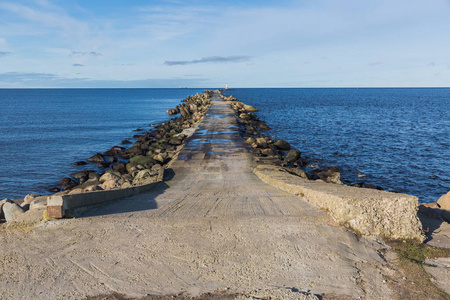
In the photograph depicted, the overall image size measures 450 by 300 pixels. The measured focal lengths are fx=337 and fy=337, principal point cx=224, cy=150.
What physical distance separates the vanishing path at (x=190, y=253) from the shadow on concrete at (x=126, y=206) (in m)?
0.05

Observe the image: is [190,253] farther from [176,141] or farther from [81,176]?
[176,141]

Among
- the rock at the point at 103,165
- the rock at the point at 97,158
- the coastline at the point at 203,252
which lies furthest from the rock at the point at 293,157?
the rock at the point at 97,158

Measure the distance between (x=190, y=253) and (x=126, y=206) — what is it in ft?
11.0

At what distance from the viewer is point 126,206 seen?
8.52 meters

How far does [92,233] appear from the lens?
6590 mm

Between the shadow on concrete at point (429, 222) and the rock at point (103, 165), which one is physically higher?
the shadow on concrete at point (429, 222)

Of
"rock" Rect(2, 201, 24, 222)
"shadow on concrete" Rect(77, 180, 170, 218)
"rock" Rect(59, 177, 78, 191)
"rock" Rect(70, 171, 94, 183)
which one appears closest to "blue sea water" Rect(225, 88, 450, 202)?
"shadow on concrete" Rect(77, 180, 170, 218)

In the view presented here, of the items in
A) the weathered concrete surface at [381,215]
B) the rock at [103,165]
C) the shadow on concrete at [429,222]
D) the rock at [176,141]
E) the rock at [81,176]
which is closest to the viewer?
the weathered concrete surface at [381,215]

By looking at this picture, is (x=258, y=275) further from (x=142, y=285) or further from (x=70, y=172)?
(x=70, y=172)

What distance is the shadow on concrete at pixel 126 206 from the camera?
25.7ft

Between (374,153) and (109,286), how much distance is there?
24043 mm

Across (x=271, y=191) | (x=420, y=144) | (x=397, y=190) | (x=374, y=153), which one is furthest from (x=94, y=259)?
(x=420, y=144)

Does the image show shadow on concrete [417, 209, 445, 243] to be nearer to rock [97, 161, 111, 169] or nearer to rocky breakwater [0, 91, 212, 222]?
rocky breakwater [0, 91, 212, 222]

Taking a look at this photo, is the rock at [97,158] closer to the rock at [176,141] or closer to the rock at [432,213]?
the rock at [176,141]
